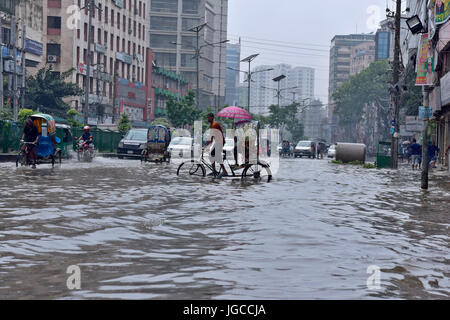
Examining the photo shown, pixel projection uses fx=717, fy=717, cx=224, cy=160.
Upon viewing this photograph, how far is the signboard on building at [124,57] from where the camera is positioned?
8250 cm

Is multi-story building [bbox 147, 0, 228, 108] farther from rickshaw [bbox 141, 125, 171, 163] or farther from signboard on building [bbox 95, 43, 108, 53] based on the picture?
rickshaw [bbox 141, 125, 171, 163]

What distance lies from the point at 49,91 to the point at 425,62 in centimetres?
3283

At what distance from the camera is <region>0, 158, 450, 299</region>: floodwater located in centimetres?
584

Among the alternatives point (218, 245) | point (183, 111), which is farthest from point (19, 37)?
point (218, 245)

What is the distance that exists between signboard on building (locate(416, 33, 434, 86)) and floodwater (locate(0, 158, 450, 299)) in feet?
88.6

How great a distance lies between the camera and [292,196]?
15430mm

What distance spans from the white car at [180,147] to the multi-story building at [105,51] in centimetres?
2073

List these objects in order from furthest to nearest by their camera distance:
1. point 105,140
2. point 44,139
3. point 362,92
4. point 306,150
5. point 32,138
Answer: point 362,92
point 306,150
point 105,140
point 44,139
point 32,138

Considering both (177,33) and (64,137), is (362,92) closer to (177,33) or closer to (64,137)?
(177,33)

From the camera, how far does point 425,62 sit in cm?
4266

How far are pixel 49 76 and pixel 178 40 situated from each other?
64351 millimetres

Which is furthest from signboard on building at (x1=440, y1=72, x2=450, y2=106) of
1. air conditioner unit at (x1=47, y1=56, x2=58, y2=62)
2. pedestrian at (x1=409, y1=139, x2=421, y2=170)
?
air conditioner unit at (x1=47, y1=56, x2=58, y2=62)
